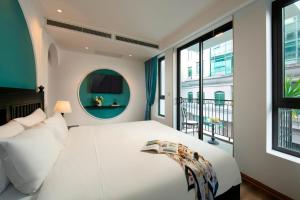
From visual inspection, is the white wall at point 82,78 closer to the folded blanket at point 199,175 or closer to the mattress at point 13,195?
the mattress at point 13,195

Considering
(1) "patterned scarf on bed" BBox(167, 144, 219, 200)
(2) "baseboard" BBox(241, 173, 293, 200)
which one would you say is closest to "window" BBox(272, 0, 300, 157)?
(2) "baseboard" BBox(241, 173, 293, 200)

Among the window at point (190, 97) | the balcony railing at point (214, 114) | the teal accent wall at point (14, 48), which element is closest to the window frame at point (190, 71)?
the window at point (190, 97)

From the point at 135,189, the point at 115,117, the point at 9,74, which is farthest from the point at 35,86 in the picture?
the point at 115,117

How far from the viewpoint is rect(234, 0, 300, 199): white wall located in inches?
65.0

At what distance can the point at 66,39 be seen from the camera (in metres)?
3.15

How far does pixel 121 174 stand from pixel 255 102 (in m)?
1.92

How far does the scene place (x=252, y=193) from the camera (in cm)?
172

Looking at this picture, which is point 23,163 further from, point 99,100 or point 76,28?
point 99,100

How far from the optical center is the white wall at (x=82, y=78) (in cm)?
382

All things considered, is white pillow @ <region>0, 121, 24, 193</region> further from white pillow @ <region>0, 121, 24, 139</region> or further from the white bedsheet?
the white bedsheet

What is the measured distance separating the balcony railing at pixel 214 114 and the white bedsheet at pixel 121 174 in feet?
Answer: 7.57

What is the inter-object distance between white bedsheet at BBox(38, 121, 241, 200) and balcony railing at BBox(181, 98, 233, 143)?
7.57 ft

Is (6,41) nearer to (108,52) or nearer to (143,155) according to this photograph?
(143,155)

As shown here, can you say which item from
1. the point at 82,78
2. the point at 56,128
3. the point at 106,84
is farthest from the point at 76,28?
the point at 56,128
